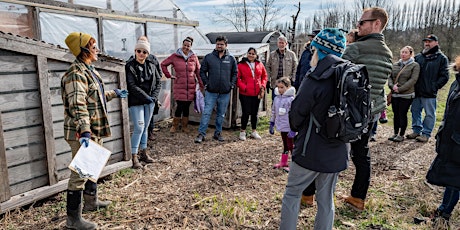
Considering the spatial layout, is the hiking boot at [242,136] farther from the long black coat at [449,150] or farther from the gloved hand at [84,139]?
the gloved hand at [84,139]

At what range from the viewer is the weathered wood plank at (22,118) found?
3281 mm

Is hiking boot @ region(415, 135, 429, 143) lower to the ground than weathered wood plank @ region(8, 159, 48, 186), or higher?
lower

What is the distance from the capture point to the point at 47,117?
361cm

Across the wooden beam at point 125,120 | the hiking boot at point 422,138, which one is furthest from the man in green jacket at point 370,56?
the hiking boot at point 422,138

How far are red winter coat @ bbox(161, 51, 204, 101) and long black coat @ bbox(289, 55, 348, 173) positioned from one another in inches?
180

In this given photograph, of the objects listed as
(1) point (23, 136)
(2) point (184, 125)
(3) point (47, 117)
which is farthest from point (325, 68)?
(2) point (184, 125)

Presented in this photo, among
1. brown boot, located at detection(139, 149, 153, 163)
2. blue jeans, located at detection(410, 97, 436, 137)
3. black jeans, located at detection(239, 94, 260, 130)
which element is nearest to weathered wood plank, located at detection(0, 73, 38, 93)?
brown boot, located at detection(139, 149, 153, 163)

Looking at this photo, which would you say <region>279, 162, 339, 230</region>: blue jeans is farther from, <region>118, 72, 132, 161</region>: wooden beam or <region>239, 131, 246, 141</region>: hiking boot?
<region>239, 131, 246, 141</region>: hiking boot

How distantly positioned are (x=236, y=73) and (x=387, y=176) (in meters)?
3.41

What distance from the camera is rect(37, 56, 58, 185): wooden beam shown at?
350cm

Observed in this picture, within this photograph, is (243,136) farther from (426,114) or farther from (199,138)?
(426,114)

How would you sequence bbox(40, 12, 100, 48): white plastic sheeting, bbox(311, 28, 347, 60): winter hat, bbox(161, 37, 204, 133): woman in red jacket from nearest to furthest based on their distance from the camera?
bbox(311, 28, 347, 60): winter hat, bbox(40, 12, 100, 48): white plastic sheeting, bbox(161, 37, 204, 133): woman in red jacket

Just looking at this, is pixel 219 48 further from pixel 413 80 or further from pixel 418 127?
pixel 418 127

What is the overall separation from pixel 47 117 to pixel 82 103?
99cm
